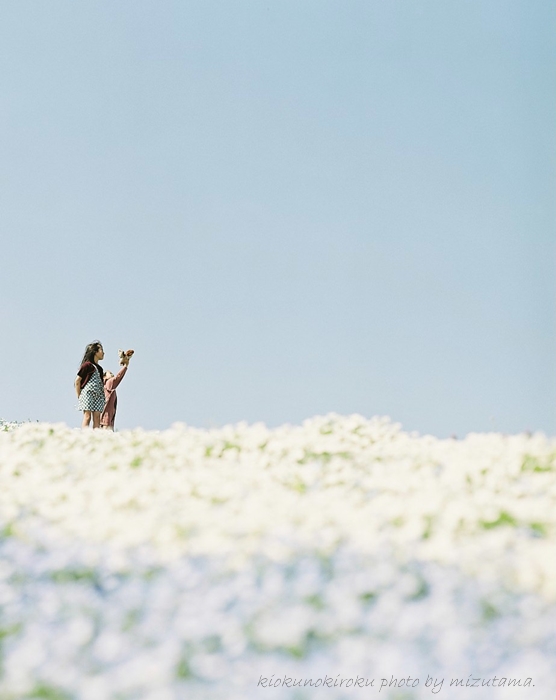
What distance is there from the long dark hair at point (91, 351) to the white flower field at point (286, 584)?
845cm

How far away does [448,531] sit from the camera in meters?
4.91

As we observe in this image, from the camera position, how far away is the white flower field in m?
3.75

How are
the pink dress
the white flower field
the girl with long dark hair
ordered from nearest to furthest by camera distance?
the white flower field, the girl with long dark hair, the pink dress

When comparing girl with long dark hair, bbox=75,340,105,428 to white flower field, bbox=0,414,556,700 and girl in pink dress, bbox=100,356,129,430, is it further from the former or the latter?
white flower field, bbox=0,414,556,700

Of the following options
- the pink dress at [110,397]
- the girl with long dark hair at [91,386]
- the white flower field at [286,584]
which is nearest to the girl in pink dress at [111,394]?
the pink dress at [110,397]

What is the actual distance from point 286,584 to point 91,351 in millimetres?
11394

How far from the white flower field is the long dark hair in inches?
333

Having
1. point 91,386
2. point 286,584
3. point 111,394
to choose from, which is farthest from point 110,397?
point 286,584

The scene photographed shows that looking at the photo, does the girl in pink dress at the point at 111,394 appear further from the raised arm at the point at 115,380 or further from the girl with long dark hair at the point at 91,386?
the girl with long dark hair at the point at 91,386

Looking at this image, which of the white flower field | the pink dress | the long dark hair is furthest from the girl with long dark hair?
the white flower field

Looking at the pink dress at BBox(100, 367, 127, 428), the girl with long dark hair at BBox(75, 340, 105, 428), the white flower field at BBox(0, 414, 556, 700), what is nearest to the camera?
the white flower field at BBox(0, 414, 556, 700)

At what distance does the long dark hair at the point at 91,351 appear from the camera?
1513cm

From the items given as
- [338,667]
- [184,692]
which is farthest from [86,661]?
[338,667]

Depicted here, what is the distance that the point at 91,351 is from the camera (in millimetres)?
15125
